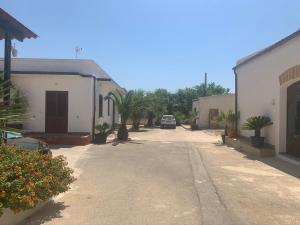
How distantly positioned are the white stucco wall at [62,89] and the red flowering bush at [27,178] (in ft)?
44.4

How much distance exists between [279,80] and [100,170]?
287 inches

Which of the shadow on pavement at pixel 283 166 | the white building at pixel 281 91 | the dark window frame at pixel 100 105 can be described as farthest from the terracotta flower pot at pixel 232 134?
the dark window frame at pixel 100 105

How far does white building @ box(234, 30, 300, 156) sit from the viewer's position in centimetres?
1404

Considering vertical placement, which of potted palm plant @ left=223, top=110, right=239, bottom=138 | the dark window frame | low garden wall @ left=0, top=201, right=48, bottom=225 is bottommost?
low garden wall @ left=0, top=201, right=48, bottom=225

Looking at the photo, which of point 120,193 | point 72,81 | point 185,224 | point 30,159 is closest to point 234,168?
point 120,193

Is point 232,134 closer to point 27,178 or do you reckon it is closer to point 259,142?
point 259,142

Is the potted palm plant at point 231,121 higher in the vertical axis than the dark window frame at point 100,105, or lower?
lower

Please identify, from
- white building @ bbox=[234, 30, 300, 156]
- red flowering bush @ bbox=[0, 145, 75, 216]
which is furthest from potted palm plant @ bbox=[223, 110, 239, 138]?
red flowering bush @ bbox=[0, 145, 75, 216]

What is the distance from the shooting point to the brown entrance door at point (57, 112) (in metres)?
21.5

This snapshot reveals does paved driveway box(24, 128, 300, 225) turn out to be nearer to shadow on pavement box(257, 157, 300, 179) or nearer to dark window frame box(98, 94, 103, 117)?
shadow on pavement box(257, 157, 300, 179)

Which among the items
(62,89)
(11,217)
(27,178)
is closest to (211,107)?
(62,89)

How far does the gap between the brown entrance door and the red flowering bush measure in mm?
13665

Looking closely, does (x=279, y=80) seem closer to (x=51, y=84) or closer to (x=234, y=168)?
(x=234, y=168)

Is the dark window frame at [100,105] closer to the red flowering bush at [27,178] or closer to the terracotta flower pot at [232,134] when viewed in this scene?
the terracotta flower pot at [232,134]
